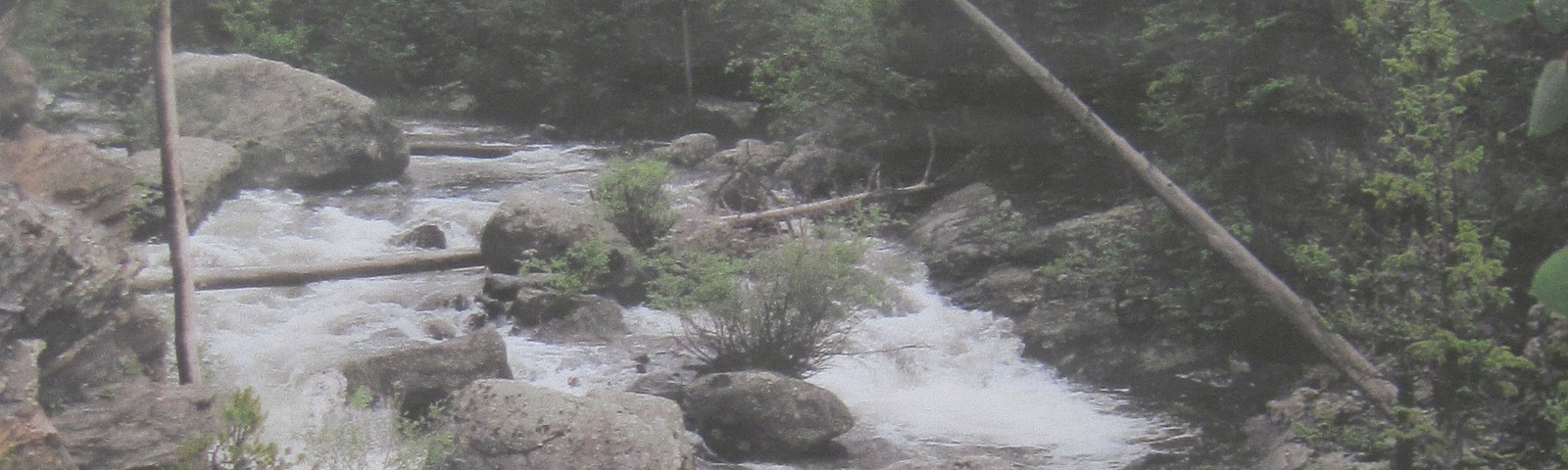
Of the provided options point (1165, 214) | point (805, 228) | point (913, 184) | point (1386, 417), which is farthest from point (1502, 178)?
point (913, 184)

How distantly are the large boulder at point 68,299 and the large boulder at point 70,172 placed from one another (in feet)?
0.65

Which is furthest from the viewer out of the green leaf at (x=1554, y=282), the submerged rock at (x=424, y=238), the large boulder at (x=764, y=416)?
the submerged rock at (x=424, y=238)

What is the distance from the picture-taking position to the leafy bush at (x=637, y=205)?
8.23 metres

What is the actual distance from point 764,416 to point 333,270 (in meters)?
3.22

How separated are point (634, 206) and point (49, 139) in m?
3.69

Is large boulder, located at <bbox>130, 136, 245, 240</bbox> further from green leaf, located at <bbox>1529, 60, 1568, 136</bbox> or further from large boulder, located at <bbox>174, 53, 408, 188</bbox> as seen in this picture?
green leaf, located at <bbox>1529, 60, 1568, 136</bbox>

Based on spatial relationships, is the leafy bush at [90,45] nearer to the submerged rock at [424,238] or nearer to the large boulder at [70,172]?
the large boulder at [70,172]

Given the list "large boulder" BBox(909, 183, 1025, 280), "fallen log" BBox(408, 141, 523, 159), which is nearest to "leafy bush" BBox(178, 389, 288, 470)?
"large boulder" BBox(909, 183, 1025, 280)

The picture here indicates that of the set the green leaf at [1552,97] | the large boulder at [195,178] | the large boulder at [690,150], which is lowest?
the green leaf at [1552,97]

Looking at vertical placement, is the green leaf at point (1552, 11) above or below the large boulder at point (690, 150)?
below

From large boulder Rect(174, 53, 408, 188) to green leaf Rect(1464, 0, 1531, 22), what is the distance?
9.66 meters

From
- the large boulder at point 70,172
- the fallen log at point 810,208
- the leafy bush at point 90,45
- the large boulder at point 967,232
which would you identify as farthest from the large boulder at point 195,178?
the large boulder at point 967,232

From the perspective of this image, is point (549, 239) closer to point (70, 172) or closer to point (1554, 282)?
point (70, 172)

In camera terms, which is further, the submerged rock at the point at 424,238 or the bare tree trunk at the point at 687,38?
the bare tree trunk at the point at 687,38
